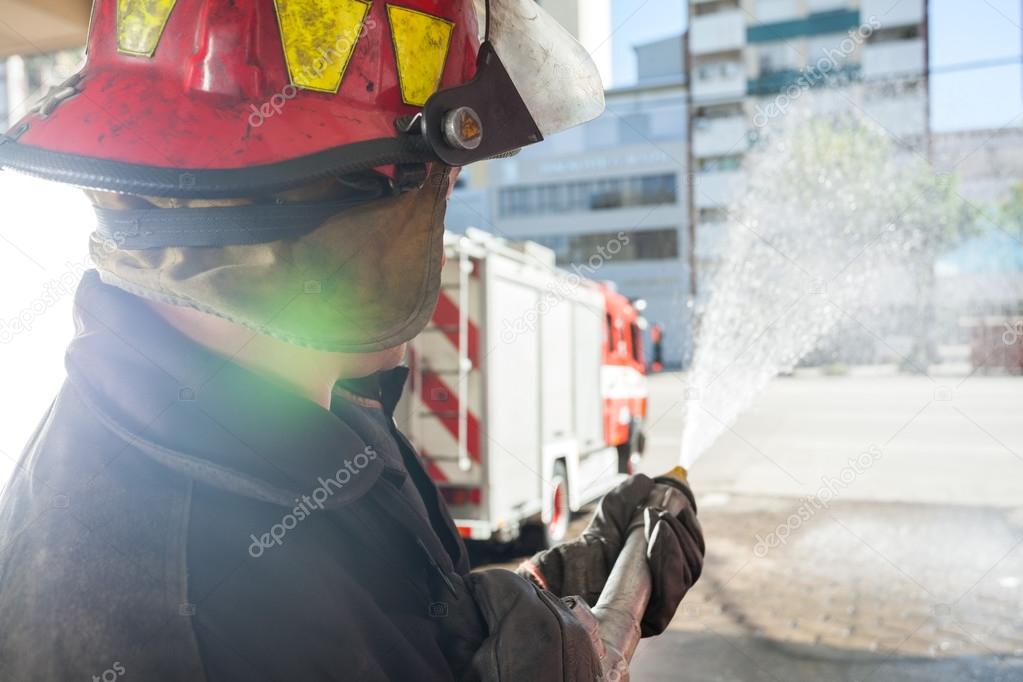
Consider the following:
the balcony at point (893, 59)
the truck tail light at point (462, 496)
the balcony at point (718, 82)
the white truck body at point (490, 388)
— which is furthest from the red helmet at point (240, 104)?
the balcony at point (718, 82)

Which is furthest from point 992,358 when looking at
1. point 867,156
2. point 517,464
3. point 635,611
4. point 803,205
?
point 635,611

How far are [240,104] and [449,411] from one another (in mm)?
5147

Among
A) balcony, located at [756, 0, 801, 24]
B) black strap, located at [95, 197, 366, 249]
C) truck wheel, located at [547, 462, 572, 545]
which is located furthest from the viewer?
balcony, located at [756, 0, 801, 24]

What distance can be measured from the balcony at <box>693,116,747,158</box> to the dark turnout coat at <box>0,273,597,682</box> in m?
48.0

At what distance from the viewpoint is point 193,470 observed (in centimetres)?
92

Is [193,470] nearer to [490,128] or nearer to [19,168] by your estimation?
[19,168]

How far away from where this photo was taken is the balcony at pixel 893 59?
42781 millimetres

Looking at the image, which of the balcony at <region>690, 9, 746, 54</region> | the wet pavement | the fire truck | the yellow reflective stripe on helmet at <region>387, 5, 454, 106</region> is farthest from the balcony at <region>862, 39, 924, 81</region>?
the yellow reflective stripe on helmet at <region>387, 5, 454, 106</region>

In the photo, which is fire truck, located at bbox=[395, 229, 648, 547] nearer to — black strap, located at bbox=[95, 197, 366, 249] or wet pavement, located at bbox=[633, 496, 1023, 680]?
wet pavement, located at bbox=[633, 496, 1023, 680]

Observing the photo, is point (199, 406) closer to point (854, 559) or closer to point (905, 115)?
point (854, 559)

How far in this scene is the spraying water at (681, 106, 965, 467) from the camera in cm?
396

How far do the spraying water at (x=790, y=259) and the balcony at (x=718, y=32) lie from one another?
24.8 m

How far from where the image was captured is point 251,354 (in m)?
1.06

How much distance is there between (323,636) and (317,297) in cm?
41
